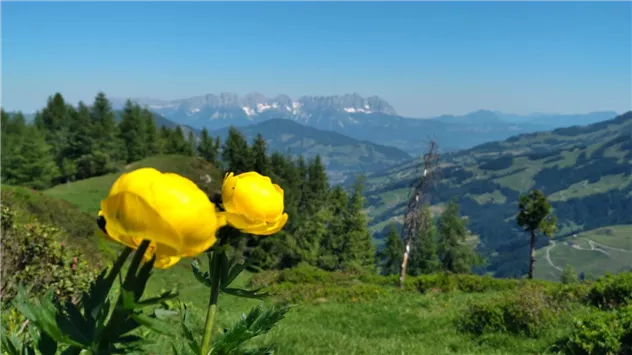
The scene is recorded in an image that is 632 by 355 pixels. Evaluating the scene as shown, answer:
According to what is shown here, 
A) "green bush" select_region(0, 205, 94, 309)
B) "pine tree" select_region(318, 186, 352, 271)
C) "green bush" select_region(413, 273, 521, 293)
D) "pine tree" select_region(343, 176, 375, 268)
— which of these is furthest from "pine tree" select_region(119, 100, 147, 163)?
"green bush" select_region(0, 205, 94, 309)

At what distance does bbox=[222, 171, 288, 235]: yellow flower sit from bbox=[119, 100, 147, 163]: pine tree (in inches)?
2719

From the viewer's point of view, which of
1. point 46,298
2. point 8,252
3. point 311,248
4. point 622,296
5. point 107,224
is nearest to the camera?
point 107,224

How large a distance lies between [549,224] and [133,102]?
6102 centimetres

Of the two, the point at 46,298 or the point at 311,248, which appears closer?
the point at 46,298

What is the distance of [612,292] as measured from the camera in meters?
10.9

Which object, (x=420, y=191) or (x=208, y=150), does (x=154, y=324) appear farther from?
(x=208, y=150)

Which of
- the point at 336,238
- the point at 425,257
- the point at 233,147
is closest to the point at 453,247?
the point at 425,257

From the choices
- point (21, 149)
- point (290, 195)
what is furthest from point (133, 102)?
point (290, 195)

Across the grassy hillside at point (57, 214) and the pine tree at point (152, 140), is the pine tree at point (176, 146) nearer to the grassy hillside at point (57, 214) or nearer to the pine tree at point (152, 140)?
the pine tree at point (152, 140)

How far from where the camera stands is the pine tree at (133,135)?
6706cm

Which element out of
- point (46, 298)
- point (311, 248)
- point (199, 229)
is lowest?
point (311, 248)

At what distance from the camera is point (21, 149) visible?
1994 inches

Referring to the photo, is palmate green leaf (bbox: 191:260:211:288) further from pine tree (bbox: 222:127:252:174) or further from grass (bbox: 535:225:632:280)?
grass (bbox: 535:225:632:280)

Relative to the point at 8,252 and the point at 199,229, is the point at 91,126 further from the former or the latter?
the point at 199,229
